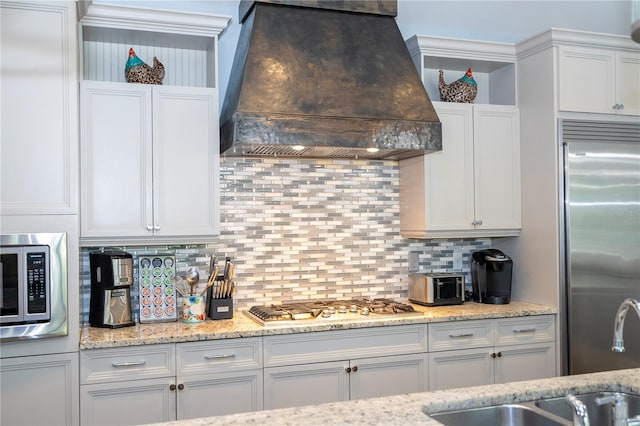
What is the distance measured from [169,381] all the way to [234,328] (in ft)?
1.29

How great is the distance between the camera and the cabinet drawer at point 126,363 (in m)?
2.89

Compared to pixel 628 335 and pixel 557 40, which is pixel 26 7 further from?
pixel 628 335

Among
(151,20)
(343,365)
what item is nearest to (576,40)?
(343,365)

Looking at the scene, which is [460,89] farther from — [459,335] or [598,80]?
[459,335]

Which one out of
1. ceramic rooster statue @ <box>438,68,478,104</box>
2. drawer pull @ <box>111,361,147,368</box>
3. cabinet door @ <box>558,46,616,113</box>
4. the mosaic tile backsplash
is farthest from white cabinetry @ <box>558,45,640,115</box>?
drawer pull @ <box>111,361,147,368</box>

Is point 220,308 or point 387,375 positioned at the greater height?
point 220,308

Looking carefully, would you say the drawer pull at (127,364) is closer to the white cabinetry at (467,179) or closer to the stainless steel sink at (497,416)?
the stainless steel sink at (497,416)

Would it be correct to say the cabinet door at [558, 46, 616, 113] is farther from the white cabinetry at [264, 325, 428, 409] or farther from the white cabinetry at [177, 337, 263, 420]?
the white cabinetry at [177, 337, 263, 420]

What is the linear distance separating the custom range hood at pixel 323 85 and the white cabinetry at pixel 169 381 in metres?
1.04

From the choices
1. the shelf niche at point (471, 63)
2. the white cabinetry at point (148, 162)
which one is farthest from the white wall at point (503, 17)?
the white cabinetry at point (148, 162)

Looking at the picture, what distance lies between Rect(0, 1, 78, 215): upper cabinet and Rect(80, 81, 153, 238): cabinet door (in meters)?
0.21

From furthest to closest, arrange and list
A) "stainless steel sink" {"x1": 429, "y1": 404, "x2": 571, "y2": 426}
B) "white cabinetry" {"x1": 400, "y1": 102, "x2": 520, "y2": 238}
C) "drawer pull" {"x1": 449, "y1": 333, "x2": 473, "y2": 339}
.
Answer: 1. "white cabinetry" {"x1": 400, "y1": 102, "x2": 520, "y2": 238}
2. "drawer pull" {"x1": 449, "y1": 333, "x2": 473, "y2": 339}
3. "stainless steel sink" {"x1": 429, "y1": 404, "x2": 571, "y2": 426}

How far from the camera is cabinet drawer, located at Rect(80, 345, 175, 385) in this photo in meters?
2.89

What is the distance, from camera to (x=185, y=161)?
10.9ft
